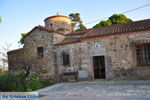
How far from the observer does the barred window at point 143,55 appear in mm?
9297

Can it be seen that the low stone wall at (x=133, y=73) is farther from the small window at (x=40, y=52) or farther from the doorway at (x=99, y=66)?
the small window at (x=40, y=52)

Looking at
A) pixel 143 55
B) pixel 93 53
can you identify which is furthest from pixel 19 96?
pixel 143 55

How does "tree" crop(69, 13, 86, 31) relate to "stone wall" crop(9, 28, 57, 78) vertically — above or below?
above

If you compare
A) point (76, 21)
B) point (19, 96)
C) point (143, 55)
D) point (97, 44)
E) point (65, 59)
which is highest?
point (76, 21)

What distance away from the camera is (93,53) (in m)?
10.5

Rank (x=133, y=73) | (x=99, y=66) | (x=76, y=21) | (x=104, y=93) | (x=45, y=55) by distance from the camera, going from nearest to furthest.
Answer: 1. (x=104, y=93)
2. (x=133, y=73)
3. (x=99, y=66)
4. (x=45, y=55)
5. (x=76, y=21)

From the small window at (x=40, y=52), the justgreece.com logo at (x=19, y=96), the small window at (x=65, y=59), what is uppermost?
the small window at (x=40, y=52)

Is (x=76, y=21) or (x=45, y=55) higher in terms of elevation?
(x=76, y=21)

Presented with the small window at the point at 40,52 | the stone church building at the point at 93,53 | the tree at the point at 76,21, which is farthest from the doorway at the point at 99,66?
the tree at the point at 76,21

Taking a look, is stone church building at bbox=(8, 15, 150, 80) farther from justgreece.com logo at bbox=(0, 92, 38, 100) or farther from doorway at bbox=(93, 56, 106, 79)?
justgreece.com logo at bbox=(0, 92, 38, 100)

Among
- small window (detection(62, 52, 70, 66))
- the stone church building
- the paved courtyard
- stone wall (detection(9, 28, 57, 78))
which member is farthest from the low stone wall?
stone wall (detection(9, 28, 57, 78))

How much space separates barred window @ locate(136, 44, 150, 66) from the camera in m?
9.30

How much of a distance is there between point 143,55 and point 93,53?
12.0 feet

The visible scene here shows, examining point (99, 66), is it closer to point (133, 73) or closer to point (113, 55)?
point (113, 55)
